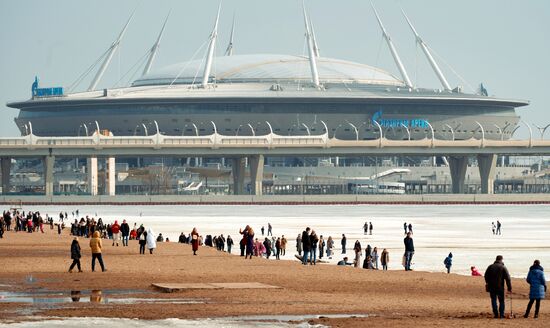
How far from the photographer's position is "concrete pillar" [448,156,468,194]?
7377 inches

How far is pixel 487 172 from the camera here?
187 m

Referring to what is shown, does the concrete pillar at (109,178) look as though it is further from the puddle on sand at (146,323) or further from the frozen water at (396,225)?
the puddle on sand at (146,323)

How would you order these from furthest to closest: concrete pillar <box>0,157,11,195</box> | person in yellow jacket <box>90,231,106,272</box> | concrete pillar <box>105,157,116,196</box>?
1. concrete pillar <box>105,157,116,196</box>
2. concrete pillar <box>0,157,11,195</box>
3. person in yellow jacket <box>90,231,106,272</box>

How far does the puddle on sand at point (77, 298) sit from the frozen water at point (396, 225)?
22192 millimetres

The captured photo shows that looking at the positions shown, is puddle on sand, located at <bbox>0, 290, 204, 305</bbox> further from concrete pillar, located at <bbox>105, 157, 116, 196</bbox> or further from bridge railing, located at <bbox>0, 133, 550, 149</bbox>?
concrete pillar, located at <bbox>105, 157, 116, 196</bbox>

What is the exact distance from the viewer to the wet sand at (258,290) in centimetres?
3131

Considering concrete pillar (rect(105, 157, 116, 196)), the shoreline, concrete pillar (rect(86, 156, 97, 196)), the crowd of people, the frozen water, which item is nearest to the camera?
the crowd of people

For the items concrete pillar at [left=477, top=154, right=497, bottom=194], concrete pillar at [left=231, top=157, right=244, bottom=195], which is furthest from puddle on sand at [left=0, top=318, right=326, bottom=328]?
concrete pillar at [left=477, top=154, right=497, bottom=194]

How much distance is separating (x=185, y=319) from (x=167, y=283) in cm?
952

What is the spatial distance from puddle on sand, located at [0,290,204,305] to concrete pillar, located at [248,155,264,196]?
13701 centimetres

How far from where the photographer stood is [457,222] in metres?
109

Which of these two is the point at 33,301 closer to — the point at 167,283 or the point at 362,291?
the point at 167,283

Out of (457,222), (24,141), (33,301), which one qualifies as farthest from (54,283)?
(24,141)

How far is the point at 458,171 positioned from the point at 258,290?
15416 centimetres
